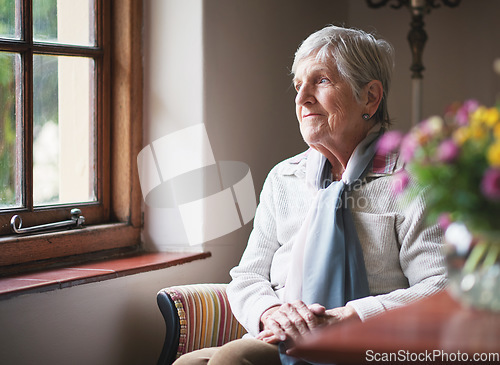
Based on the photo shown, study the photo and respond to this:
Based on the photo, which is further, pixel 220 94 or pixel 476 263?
pixel 220 94

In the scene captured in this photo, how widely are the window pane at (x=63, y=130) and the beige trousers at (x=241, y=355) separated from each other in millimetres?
757

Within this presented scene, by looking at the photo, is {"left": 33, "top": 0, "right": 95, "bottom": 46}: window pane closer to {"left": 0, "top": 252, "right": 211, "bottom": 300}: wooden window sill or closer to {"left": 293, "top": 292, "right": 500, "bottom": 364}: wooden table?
{"left": 0, "top": 252, "right": 211, "bottom": 300}: wooden window sill

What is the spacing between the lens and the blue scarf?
1.78 meters

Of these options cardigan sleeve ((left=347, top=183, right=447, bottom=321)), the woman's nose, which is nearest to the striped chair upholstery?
cardigan sleeve ((left=347, top=183, right=447, bottom=321))

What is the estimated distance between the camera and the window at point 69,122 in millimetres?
2027

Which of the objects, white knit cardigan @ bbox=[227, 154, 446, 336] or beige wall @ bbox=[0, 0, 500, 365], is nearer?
white knit cardigan @ bbox=[227, 154, 446, 336]

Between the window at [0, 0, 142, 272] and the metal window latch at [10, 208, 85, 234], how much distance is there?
0.07ft

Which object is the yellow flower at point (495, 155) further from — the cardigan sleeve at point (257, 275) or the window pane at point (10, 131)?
the window pane at point (10, 131)

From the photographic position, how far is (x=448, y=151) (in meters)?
0.84

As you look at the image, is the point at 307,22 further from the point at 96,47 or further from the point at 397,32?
the point at 96,47

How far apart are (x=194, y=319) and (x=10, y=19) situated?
1032 mm

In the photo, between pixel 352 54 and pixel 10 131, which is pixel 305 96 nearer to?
pixel 352 54

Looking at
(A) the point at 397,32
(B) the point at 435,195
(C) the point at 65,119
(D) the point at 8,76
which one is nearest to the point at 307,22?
(A) the point at 397,32

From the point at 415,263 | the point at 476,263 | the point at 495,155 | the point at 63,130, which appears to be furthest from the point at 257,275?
the point at 495,155
